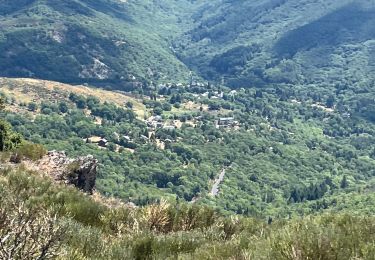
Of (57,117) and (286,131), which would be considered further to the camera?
(286,131)

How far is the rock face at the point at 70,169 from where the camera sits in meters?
17.4

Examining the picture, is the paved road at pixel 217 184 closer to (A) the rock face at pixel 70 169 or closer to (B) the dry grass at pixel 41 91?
(B) the dry grass at pixel 41 91

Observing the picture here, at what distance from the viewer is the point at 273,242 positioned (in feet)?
19.6

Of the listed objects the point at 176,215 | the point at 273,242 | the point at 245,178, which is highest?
the point at 273,242

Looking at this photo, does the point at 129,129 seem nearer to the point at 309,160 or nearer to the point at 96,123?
the point at 96,123

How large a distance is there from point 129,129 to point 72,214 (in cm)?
15076

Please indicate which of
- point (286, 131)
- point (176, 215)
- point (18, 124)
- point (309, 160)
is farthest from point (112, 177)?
point (176, 215)

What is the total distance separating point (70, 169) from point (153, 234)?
10.9 metres

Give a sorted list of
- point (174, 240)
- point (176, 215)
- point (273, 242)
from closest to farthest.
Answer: point (273, 242) → point (174, 240) → point (176, 215)

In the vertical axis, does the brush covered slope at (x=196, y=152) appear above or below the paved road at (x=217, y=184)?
above

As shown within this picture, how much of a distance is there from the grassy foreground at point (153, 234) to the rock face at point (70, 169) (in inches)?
242

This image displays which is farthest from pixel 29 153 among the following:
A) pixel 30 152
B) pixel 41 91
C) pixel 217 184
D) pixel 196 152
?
pixel 41 91

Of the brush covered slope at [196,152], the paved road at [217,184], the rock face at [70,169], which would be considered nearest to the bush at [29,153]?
the rock face at [70,169]

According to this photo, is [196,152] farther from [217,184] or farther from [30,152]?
[30,152]
